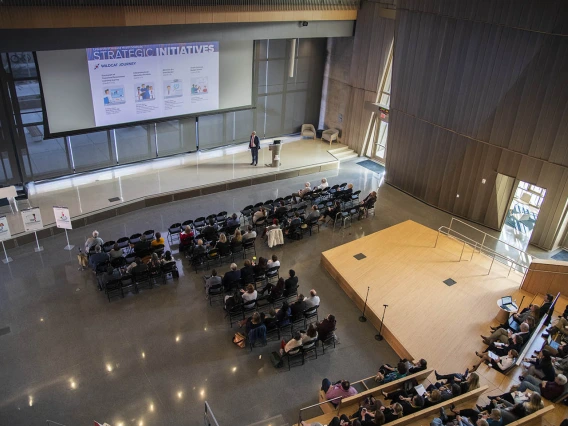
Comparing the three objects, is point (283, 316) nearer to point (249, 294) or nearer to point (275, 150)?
point (249, 294)

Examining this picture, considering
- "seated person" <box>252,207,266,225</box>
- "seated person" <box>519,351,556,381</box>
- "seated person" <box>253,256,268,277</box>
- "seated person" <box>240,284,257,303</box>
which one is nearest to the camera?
"seated person" <box>519,351,556,381</box>

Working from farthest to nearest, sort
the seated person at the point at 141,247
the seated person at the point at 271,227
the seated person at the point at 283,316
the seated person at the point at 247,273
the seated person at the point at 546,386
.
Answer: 1. the seated person at the point at 271,227
2. the seated person at the point at 141,247
3. the seated person at the point at 247,273
4. the seated person at the point at 283,316
5. the seated person at the point at 546,386

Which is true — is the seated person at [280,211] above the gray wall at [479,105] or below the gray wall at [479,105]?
below

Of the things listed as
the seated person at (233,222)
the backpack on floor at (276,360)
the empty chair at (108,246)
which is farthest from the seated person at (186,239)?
the backpack on floor at (276,360)

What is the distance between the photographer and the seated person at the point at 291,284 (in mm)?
11430

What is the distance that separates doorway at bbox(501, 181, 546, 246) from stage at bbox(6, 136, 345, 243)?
6.72 m

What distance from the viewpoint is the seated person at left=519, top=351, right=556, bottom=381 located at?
8.87m

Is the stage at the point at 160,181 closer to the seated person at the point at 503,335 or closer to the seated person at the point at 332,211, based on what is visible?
the seated person at the point at 332,211

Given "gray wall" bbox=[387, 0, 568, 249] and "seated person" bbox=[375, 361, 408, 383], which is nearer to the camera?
"seated person" bbox=[375, 361, 408, 383]

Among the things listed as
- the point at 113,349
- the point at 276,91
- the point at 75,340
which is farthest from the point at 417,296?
the point at 276,91

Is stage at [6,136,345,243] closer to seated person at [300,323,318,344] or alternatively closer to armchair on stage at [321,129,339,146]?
armchair on stage at [321,129,339,146]

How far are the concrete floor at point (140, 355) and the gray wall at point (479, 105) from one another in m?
6.27

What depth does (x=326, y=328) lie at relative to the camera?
10.2m

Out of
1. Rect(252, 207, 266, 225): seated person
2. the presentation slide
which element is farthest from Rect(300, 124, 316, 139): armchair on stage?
Rect(252, 207, 266, 225): seated person
